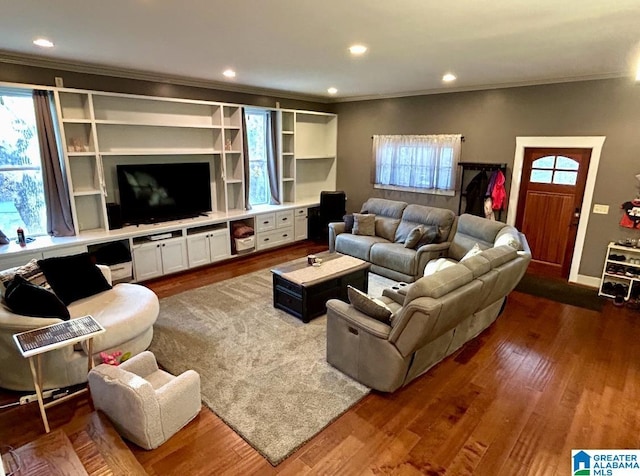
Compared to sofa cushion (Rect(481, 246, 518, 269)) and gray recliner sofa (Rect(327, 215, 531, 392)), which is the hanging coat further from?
sofa cushion (Rect(481, 246, 518, 269))

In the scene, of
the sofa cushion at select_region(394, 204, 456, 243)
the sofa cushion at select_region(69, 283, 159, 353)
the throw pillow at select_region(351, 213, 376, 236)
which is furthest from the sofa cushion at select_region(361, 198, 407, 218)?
the sofa cushion at select_region(69, 283, 159, 353)

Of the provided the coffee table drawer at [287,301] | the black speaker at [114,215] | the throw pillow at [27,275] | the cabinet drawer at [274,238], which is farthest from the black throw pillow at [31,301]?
the cabinet drawer at [274,238]

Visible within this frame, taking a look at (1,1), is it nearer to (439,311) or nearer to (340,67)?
(340,67)

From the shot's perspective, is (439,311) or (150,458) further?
(439,311)

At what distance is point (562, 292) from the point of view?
4836 millimetres

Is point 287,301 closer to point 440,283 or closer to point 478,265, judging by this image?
point 440,283

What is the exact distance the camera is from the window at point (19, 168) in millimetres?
4188

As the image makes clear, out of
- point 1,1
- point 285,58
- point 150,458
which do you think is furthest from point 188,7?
point 150,458

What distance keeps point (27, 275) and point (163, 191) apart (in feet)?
8.30

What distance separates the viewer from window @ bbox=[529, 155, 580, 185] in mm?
4957

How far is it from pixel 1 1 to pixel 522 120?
18.6ft

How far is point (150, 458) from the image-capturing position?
7.36 feet

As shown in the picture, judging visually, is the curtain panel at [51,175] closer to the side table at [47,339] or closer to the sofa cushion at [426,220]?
the side table at [47,339]

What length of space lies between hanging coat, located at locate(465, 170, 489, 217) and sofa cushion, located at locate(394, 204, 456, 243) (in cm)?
45
